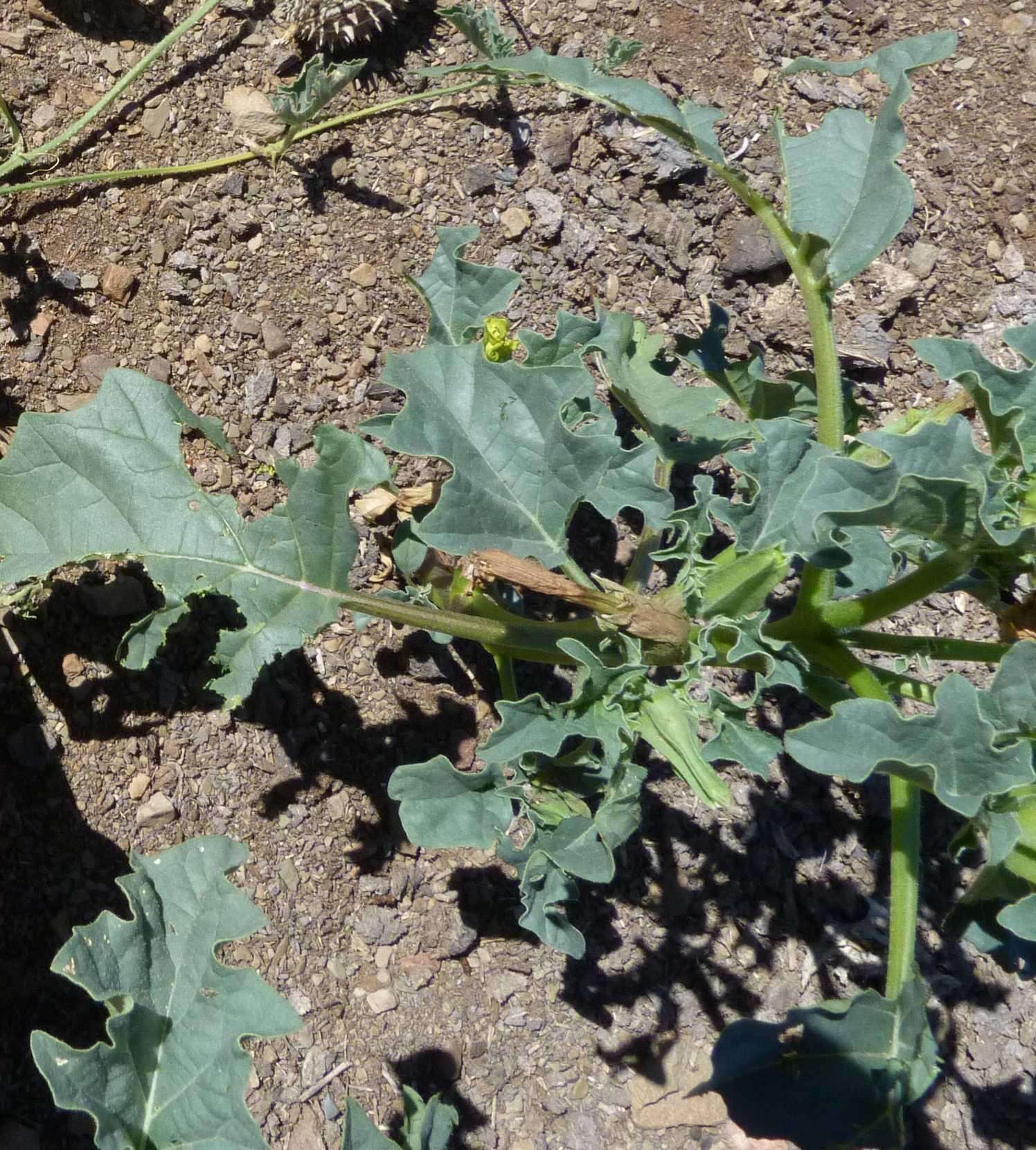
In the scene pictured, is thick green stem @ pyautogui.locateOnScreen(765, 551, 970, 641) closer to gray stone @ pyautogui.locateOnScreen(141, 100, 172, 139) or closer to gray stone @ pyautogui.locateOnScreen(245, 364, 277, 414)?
gray stone @ pyautogui.locateOnScreen(245, 364, 277, 414)

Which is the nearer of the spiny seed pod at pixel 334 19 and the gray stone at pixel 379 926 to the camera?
the gray stone at pixel 379 926

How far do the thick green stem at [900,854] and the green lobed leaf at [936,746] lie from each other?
45 cm

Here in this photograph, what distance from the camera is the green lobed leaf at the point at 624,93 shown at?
2090 millimetres

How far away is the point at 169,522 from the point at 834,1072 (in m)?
1.68

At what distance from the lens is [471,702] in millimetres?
2611

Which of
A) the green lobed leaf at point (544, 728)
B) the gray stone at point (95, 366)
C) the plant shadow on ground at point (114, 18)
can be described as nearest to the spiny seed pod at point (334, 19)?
the plant shadow on ground at point (114, 18)

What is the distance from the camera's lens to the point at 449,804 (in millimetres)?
1864

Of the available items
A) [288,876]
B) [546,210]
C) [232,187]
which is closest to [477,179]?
[546,210]

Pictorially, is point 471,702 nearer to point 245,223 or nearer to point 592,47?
point 245,223

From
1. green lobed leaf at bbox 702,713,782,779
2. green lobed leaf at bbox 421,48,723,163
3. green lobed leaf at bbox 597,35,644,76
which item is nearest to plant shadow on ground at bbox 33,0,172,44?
green lobed leaf at bbox 421,48,723,163

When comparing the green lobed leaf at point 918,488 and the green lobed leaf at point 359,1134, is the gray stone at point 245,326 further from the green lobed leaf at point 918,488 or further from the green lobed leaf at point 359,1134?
the green lobed leaf at point 359,1134

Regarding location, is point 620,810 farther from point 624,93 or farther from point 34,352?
point 34,352

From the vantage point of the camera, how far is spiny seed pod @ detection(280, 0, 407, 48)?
2.61 m

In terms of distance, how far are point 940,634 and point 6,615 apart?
242 centimetres
